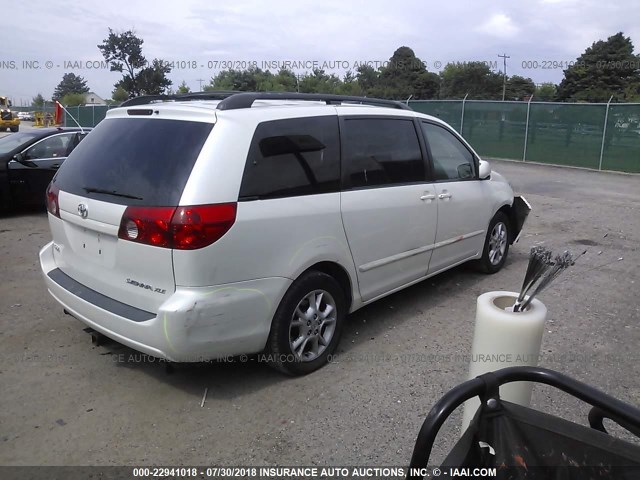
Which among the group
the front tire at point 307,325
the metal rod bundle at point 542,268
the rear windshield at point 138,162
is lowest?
the front tire at point 307,325

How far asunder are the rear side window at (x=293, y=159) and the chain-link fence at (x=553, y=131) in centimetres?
1533

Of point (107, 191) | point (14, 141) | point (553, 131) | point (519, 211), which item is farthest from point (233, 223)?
point (553, 131)

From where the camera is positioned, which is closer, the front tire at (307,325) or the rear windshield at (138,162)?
the rear windshield at (138,162)

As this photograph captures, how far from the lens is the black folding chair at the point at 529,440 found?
1562 mm

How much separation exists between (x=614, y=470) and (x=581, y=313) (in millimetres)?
3478

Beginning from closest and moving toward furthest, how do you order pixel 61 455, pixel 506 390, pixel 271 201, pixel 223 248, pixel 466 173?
pixel 506 390 → pixel 61 455 → pixel 223 248 → pixel 271 201 → pixel 466 173

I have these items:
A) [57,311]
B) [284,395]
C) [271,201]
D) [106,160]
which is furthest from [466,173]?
[57,311]

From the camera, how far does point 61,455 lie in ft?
8.89

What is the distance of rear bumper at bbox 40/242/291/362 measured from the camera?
285cm

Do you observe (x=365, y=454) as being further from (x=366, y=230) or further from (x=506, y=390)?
(x=366, y=230)

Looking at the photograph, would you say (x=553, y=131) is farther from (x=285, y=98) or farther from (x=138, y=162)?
(x=138, y=162)

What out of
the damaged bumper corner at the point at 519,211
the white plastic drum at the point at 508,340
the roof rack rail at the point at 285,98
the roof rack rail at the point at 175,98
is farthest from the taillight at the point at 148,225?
the damaged bumper corner at the point at 519,211

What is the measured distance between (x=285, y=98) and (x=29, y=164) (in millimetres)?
6458

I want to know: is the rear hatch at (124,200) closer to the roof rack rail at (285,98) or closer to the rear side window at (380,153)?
the roof rack rail at (285,98)
